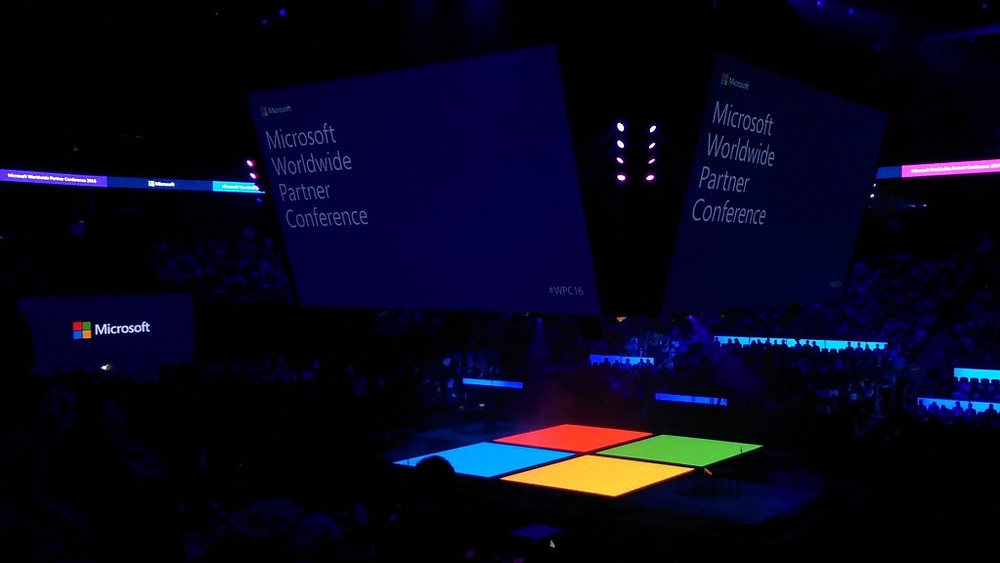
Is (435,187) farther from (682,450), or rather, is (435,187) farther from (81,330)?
(81,330)

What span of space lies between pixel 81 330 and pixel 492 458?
9444 millimetres

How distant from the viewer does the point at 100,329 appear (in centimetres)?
1545

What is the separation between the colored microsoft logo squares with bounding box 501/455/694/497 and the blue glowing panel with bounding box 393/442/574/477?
256 mm

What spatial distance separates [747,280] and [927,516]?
17.4ft

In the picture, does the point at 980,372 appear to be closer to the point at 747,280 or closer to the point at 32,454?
the point at 747,280

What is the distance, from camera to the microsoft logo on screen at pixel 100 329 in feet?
49.5

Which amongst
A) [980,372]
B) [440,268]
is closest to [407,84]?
[440,268]

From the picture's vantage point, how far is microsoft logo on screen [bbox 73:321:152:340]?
1509 centimetres

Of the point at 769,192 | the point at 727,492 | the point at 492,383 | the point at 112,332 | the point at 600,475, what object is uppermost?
the point at 769,192

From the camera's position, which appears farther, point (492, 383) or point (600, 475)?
point (492, 383)

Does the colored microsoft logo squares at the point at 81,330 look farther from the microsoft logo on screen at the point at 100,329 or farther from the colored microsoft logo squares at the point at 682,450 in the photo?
the colored microsoft logo squares at the point at 682,450

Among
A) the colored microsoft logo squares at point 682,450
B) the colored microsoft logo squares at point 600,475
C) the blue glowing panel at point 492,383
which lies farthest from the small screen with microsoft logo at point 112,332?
the colored microsoft logo squares at point 682,450

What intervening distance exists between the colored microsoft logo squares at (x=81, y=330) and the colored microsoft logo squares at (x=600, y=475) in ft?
33.5

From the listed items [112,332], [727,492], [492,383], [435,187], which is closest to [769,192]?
[435,187]
